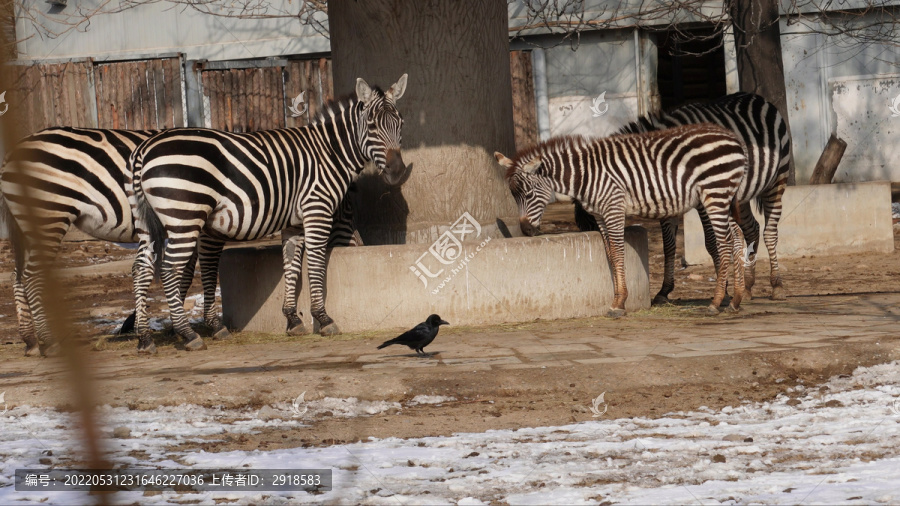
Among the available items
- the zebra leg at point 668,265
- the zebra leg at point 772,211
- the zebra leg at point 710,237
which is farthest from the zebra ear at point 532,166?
the zebra leg at point 772,211

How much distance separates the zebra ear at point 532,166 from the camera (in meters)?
8.88

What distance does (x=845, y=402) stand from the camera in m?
5.33

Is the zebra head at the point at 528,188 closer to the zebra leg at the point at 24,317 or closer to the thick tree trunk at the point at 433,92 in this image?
the thick tree trunk at the point at 433,92

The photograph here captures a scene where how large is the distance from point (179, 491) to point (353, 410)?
183 centimetres

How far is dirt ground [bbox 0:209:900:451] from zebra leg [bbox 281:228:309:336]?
9.3 inches

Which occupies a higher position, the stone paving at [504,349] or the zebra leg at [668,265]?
the zebra leg at [668,265]

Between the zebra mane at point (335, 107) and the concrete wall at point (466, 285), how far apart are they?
1236mm

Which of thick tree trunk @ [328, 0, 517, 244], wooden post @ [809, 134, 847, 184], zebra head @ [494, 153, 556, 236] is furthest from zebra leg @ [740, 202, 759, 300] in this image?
wooden post @ [809, 134, 847, 184]

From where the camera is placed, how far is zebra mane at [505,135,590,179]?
894 centimetres

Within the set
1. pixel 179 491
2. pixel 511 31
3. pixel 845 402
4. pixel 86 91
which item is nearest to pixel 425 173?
pixel 845 402

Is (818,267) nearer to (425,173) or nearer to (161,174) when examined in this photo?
(425,173)

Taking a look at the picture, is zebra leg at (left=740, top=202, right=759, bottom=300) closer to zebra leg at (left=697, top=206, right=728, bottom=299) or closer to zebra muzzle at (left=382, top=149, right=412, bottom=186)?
zebra leg at (left=697, top=206, right=728, bottom=299)

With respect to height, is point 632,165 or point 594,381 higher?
point 632,165

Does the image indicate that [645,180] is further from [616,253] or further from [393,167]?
[393,167]
